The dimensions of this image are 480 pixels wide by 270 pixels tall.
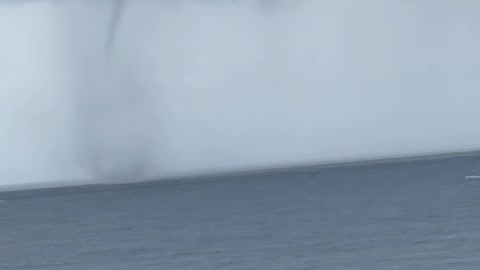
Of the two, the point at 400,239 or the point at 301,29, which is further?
the point at 301,29

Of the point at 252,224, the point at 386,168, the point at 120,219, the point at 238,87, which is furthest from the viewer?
the point at 238,87

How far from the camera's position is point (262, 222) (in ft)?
29.1

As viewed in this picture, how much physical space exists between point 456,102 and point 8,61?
5.31 m

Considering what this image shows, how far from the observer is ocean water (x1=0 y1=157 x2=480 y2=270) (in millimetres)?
7332

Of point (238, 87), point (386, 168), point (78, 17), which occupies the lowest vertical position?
point (386, 168)

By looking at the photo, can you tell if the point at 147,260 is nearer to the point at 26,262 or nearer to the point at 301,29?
the point at 26,262

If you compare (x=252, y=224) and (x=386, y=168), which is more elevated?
(x=252, y=224)

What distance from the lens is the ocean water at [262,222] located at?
7332mm

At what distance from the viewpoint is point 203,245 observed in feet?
26.1

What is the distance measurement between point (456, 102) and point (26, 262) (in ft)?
22.8

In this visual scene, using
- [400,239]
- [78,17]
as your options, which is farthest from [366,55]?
[400,239]


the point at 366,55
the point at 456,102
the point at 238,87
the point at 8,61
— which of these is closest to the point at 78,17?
the point at 8,61

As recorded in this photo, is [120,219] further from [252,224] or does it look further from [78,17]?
[78,17]

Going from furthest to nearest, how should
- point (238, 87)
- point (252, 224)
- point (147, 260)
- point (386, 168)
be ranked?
point (238, 87), point (386, 168), point (252, 224), point (147, 260)
